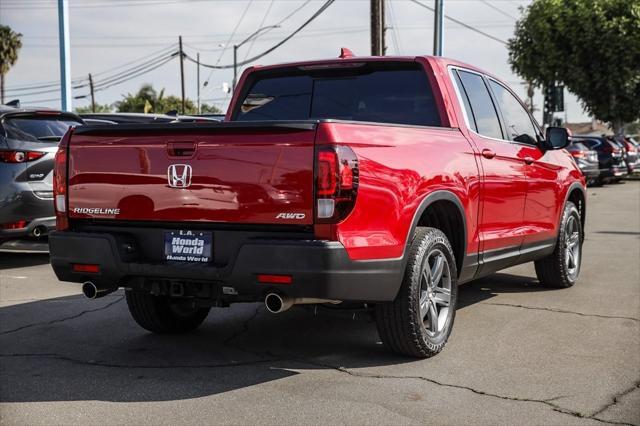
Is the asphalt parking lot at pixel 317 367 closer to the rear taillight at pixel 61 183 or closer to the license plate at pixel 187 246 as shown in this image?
the license plate at pixel 187 246

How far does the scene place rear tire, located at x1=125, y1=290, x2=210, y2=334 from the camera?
579cm

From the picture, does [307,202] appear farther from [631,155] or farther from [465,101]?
[631,155]

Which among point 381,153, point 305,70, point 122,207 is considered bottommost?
point 122,207

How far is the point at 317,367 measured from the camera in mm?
5023

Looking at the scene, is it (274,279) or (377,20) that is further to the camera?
(377,20)

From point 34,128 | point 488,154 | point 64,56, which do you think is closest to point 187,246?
point 488,154

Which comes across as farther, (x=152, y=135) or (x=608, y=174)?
(x=608, y=174)

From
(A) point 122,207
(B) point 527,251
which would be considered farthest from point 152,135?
(B) point 527,251

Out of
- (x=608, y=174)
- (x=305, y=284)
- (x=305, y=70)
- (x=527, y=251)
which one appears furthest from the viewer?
(x=608, y=174)

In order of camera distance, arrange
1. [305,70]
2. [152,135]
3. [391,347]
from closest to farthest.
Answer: [152,135]
[391,347]
[305,70]

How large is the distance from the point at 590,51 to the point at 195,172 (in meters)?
36.0

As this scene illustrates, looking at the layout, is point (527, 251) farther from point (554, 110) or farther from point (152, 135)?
point (554, 110)

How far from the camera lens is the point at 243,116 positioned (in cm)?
643

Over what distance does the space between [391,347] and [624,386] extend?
1.36 m
